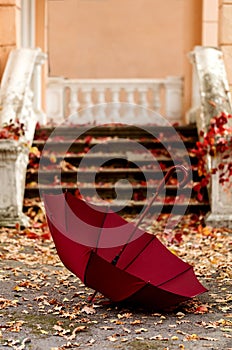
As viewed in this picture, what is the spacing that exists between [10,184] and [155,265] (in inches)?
123

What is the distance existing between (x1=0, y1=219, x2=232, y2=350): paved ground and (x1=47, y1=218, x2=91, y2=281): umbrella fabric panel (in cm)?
29

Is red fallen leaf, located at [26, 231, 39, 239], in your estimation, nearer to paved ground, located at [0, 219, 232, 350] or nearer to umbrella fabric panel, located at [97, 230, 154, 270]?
paved ground, located at [0, 219, 232, 350]

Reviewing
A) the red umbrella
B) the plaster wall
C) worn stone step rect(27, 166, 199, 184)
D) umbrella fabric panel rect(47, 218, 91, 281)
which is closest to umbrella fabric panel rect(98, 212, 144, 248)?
the red umbrella

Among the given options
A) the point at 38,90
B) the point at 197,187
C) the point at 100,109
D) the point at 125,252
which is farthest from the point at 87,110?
the point at 125,252

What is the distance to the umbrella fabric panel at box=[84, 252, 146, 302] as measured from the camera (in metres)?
4.37

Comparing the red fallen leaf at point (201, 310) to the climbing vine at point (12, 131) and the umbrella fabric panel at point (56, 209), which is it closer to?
the umbrella fabric panel at point (56, 209)

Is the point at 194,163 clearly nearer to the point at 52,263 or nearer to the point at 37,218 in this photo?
the point at 37,218

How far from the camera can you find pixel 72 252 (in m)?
4.52

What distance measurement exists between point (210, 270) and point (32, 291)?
1.47 metres

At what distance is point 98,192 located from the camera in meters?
8.25

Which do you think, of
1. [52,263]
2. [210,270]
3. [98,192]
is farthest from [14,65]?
[210,270]

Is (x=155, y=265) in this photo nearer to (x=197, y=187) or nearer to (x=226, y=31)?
(x=197, y=187)

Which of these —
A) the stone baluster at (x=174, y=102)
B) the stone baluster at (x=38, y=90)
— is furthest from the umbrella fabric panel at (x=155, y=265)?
the stone baluster at (x=174, y=102)

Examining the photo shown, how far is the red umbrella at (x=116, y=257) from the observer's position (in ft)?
14.5
